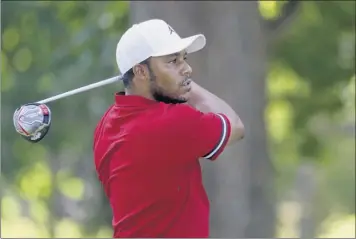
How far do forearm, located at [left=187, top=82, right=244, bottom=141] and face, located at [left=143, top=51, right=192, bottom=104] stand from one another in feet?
0.68

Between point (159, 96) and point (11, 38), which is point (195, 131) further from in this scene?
point (11, 38)

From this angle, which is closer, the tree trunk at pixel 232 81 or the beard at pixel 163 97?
the beard at pixel 163 97

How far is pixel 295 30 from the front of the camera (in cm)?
1093

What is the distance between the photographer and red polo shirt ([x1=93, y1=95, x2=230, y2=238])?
141 inches

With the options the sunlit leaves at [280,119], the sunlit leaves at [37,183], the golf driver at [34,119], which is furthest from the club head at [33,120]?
the sunlit leaves at [37,183]

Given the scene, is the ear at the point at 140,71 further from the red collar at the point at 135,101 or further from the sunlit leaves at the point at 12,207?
the sunlit leaves at the point at 12,207

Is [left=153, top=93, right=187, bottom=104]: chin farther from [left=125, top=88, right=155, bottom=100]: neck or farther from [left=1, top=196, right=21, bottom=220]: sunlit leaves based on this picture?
[left=1, top=196, right=21, bottom=220]: sunlit leaves

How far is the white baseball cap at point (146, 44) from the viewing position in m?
3.67

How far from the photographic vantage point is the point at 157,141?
11.7 feet

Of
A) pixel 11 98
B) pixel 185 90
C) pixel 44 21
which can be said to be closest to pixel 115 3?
pixel 44 21

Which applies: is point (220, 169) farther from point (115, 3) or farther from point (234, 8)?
point (115, 3)

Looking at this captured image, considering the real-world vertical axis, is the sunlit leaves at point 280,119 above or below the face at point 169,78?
below

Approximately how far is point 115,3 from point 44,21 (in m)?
0.76

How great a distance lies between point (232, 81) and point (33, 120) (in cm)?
410
